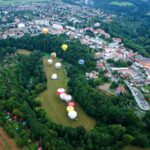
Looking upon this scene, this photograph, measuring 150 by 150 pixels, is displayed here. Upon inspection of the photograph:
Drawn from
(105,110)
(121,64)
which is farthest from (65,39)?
(105,110)

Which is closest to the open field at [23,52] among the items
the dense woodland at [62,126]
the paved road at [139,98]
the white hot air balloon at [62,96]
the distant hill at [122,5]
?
the dense woodland at [62,126]

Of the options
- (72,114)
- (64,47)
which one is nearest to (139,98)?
(72,114)

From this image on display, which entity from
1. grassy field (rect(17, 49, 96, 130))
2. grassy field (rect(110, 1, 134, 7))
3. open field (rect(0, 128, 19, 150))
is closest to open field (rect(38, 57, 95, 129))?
grassy field (rect(17, 49, 96, 130))

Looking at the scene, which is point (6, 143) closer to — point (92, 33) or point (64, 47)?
point (64, 47)

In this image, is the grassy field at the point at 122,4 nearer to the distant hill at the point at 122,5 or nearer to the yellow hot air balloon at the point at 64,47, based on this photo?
the distant hill at the point at 122,5

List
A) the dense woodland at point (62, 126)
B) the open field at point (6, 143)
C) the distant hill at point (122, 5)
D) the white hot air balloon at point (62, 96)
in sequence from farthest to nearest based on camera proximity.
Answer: the distant hill at point (122, 5) < the white hot air balloon at point (62, 96) < the dense woodland at point (62, 126) < the open field at point (6, 143)

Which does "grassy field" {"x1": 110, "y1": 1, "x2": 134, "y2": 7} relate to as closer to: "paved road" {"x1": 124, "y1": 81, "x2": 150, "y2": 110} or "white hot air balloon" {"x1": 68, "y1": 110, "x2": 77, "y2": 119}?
"paved road" {"x1": 124, "y1": 81, "x2": 150, "y2": 110}
